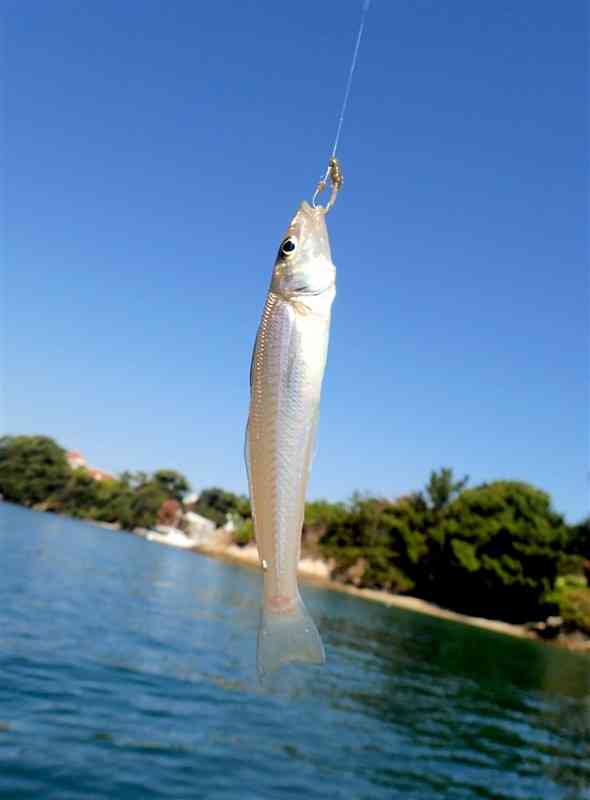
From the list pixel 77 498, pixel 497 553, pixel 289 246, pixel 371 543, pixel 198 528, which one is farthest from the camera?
pixel 77 498

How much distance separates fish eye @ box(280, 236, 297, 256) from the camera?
3559mm

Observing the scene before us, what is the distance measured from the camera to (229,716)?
12.6m

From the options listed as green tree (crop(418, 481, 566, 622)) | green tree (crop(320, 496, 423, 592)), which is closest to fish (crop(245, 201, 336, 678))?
green tree (crop(418, 481, 566, 622))

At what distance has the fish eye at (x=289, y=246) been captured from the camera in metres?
3.56

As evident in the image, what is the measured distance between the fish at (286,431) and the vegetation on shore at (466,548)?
206 ft

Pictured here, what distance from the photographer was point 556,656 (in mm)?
47312

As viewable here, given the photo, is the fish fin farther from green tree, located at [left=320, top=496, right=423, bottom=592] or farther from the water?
green tree, located at [left=320, top=496, right=423, bottom=592]

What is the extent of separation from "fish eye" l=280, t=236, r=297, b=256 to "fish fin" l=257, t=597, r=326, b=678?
69.8 inches

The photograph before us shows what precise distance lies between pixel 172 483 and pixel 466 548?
8351 centimetres

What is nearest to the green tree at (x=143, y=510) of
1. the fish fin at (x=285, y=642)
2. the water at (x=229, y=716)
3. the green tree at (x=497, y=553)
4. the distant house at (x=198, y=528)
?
the distant house at (x=198, y=528)

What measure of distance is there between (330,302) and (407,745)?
12.8 m

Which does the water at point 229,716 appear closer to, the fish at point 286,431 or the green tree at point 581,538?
the fish at point 286,431

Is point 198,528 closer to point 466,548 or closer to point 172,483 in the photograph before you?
point 172,483

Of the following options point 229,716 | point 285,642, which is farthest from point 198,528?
point 285,642
